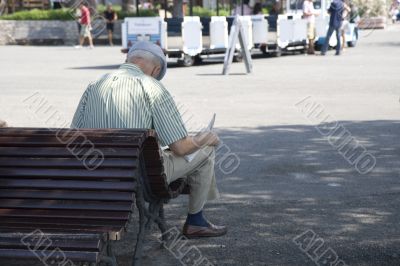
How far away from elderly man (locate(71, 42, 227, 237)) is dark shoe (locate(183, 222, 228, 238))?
1.67 ft

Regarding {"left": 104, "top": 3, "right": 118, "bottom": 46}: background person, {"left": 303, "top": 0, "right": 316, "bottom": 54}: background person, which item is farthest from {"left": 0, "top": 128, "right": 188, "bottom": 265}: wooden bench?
{"left": 104, "top": 3, "right": 118, "bottom": 46}: background person

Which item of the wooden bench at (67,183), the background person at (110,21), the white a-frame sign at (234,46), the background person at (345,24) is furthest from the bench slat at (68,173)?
A: the background person at (110,21)

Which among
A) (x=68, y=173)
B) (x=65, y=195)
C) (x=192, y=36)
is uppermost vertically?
(x=68, y=173)

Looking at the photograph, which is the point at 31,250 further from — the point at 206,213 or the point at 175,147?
the point at 206,213

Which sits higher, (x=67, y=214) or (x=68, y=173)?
(x=68, y=173)

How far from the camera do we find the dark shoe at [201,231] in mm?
6273

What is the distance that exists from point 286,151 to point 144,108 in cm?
437

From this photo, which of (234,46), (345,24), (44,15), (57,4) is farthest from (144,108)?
(57,4)

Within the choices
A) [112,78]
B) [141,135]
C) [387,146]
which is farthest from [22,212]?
[387,146]

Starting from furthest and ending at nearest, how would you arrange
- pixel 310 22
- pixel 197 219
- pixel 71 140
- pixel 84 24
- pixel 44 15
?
pixel 44 15 → pixel 84 24 → pixel 310 22 → pixel 197 219 → pixel 71 140

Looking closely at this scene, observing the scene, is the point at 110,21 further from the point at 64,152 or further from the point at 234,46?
the point at 64,152

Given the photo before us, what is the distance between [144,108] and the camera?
5539mm

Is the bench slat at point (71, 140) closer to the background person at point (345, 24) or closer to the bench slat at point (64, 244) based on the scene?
the bench slat at point (64, 244)

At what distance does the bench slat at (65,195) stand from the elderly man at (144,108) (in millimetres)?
861
